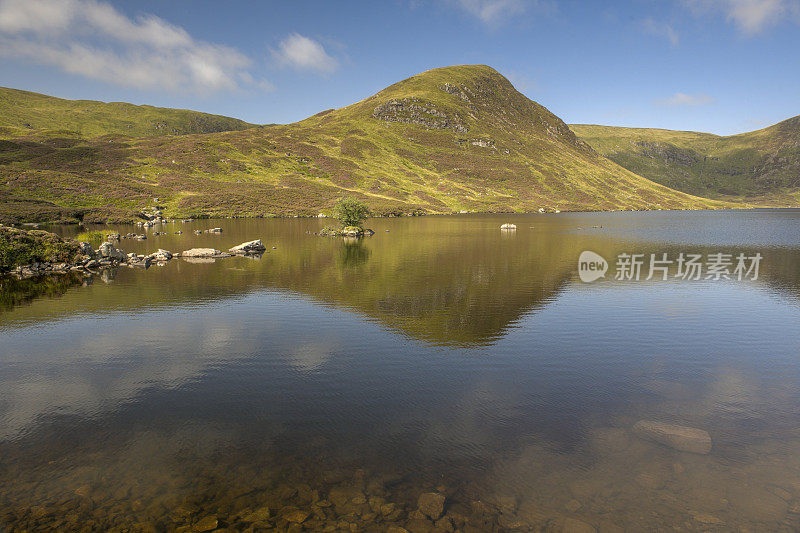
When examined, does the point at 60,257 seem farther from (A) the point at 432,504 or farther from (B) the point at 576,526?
(B) the point at 576,526

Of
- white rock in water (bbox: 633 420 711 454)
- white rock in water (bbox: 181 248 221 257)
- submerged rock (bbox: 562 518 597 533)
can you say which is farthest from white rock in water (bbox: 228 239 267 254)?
submerged rock (bbox: 562 518 597 533)

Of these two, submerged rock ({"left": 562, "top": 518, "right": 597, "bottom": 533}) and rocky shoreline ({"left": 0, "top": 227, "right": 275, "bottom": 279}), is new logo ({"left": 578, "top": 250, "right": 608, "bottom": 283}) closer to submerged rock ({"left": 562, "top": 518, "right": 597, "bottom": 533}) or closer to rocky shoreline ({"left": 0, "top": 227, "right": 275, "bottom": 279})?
submerged rock ({"left": 562, "top": 518, "right": 597, "bottom": 533})

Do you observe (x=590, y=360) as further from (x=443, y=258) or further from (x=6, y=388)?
(x=443, y=258)

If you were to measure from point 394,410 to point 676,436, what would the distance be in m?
11.9

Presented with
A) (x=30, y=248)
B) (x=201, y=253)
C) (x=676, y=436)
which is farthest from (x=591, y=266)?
(x=30, y=248)

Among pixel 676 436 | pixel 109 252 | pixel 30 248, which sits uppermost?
pixel 30 248

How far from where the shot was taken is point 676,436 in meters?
16.9

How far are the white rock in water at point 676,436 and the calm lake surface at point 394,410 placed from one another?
382 millimetres

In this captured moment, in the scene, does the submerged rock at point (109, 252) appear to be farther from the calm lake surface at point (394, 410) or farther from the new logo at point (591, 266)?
the new logo at point (591, 266)

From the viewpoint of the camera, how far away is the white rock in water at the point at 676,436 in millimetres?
16234

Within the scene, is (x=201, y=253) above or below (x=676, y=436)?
above

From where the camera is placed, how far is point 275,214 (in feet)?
570

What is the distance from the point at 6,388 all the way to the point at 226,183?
628ft

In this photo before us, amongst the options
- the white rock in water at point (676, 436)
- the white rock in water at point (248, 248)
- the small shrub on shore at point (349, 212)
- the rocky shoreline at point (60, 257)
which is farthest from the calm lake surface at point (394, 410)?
the small shrub on shore at point (349, 212)
